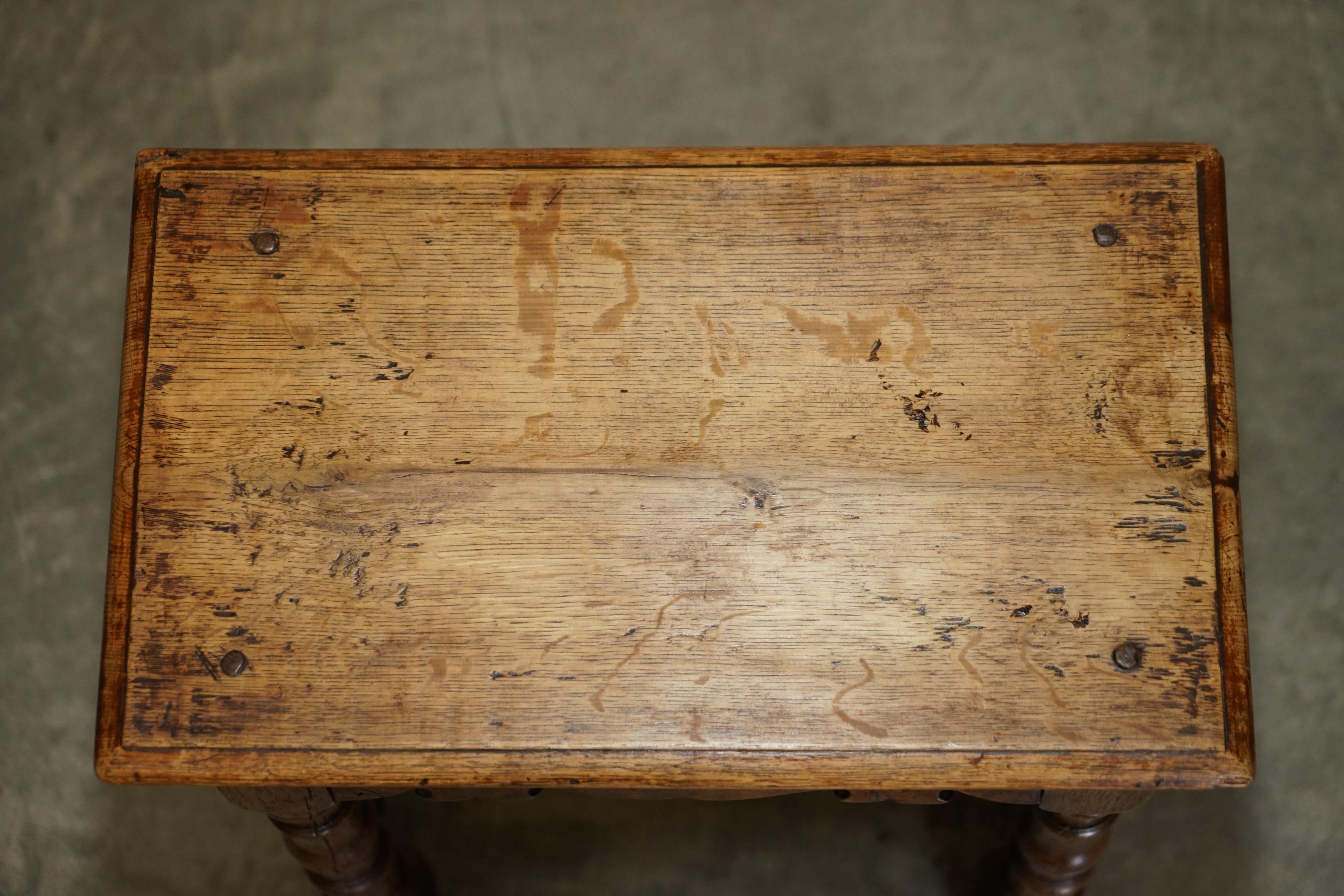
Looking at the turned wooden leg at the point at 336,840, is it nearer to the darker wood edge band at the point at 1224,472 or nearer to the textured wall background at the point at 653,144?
the textured wall background at the point at 653,144

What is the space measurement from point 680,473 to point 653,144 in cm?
106

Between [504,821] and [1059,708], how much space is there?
3.47ft

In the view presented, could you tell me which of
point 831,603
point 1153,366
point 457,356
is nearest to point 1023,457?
point 1153,366

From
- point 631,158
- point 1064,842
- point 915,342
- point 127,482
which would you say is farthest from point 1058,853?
point 127,482

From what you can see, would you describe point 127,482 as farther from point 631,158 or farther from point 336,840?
point 631,158

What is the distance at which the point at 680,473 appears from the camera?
1.33 meters

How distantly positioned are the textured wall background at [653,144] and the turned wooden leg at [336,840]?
0.18m

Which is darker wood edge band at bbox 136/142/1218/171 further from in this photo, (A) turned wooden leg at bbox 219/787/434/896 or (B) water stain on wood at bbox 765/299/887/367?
(A) turned wooden leg at bbox 219/787/434/896

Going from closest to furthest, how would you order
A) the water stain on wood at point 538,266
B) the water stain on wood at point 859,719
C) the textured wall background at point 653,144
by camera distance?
the water stain on wood at point 859,719
the water stain on wood at point 538,266
the textured wall background at point 653,144

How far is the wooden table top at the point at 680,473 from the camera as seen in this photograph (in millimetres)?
1262

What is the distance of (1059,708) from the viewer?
49.6 inches

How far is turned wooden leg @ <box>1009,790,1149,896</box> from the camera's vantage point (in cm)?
135

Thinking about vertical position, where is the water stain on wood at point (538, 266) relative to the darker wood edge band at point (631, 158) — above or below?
below

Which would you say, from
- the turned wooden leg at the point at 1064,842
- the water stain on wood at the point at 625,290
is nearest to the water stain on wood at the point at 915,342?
the water stain on wood at the point at 625,290
